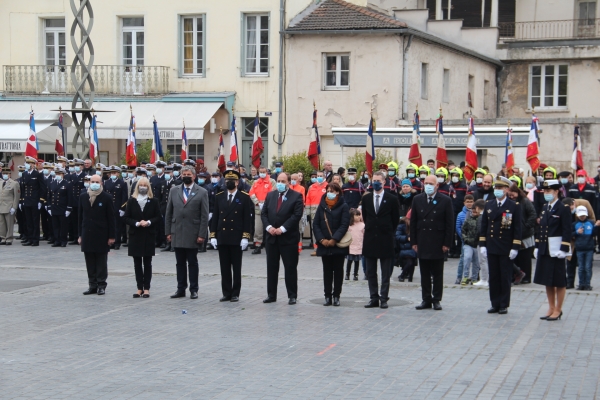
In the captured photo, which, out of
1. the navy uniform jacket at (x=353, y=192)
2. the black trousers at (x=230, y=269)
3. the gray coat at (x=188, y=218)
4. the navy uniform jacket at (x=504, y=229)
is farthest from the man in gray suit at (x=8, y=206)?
the navy uniform jacket at (x=504, y=229)

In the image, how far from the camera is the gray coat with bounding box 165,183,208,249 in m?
14.5

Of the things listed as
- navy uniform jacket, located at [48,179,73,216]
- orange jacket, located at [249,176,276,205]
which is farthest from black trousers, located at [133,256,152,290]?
navy uniform jacket, located at [48,179,73,216]

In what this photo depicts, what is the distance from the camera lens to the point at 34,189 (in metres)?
24.2

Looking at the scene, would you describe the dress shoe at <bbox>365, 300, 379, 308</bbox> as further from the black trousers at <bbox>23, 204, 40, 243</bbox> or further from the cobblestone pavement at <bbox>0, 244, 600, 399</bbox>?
the black trousers at <bbox>23, 204, 40, 243</bbox>

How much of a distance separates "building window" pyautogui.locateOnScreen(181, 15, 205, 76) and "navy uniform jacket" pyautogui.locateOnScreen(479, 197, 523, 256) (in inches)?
826

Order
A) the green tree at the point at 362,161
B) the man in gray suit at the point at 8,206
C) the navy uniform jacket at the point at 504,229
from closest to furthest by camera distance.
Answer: the navy uniform jacket at the point at 504,229
the man in gray suit at the point at 8,206
the green tree at the point at 362,161

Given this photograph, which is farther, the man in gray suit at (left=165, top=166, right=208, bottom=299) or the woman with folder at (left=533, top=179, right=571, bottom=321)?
the man in gray suit at (left=165, top=166, right=208, bottom=299)

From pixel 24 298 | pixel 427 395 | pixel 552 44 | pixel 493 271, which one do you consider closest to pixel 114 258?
pixel 24 298

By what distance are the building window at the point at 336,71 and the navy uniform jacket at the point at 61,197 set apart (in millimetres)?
10934

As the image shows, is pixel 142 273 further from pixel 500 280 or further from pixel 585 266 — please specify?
pixel 585 266

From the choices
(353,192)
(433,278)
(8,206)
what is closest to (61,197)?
(8,206)

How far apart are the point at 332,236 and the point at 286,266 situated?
2.87 feet

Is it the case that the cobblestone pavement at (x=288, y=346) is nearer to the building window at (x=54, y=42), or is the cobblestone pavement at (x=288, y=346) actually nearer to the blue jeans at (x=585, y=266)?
the blue jeans at (x=585, y=266)

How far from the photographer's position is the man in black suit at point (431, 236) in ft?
44.4
